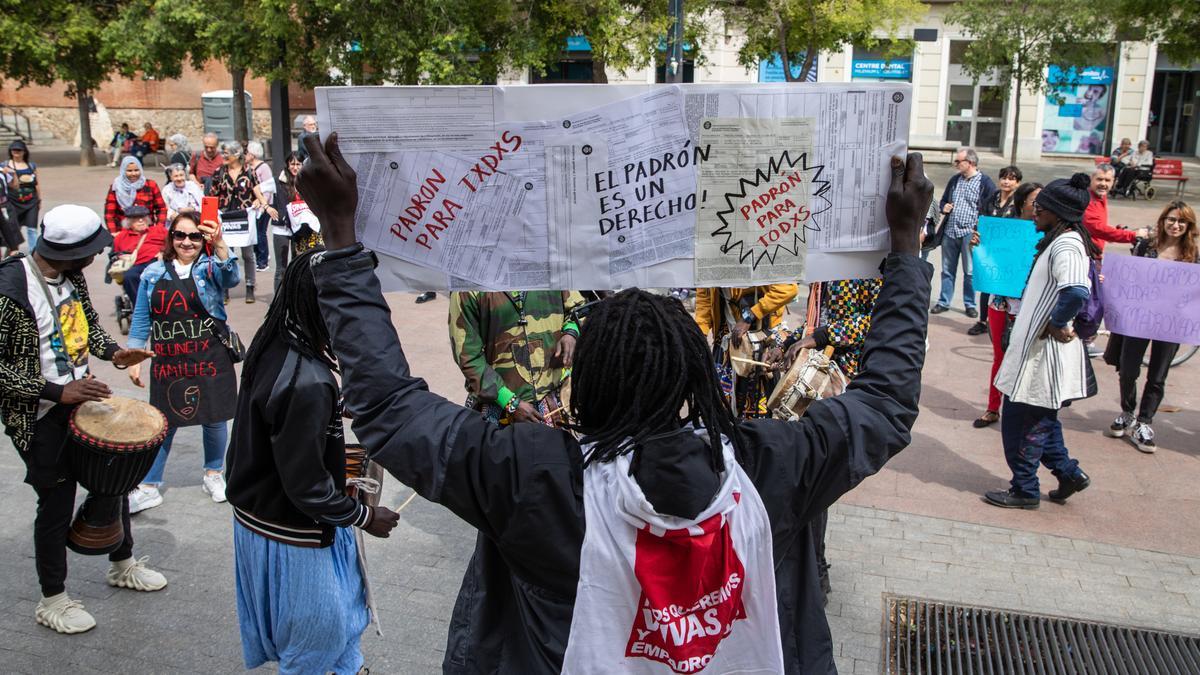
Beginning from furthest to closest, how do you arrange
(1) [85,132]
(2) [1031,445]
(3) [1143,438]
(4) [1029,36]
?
(1) [85,132] < (4) [1029,36] < (3) [1143,438] < (2) [1031,445]

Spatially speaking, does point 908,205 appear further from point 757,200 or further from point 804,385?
point 804,385

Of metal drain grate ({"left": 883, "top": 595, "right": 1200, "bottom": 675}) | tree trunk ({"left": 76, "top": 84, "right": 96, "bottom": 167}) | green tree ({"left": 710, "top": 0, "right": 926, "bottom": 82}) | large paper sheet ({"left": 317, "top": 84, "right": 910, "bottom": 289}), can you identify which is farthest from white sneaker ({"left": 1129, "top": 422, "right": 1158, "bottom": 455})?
tree trunk ({"left": 76, "top": 84, "right": 96, "bottom": 167})

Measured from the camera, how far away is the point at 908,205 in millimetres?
2439

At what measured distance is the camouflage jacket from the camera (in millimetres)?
4621

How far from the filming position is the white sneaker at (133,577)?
16.3 feet

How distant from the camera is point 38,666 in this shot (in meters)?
4.30

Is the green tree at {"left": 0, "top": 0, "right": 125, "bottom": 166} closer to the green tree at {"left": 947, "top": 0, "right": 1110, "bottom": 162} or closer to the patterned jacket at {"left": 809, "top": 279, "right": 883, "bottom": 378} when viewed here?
the green tree at {"left": 947, "top": 0, "right": 1110, "bottom": 162}

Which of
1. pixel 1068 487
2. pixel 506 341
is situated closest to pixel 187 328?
pixel 506 341

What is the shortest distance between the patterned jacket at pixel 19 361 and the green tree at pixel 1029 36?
2487 cm

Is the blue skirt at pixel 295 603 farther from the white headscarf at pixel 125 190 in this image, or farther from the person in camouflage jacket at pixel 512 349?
the white headscarf at pixel 125 190

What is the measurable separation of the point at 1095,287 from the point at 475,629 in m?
5.77

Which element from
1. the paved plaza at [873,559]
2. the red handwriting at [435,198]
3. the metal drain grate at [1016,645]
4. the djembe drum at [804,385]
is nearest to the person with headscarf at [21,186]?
the paved plaza at [873,559]

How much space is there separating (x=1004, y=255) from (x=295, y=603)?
6.38 meters

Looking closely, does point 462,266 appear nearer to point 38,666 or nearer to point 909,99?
point 909,99
